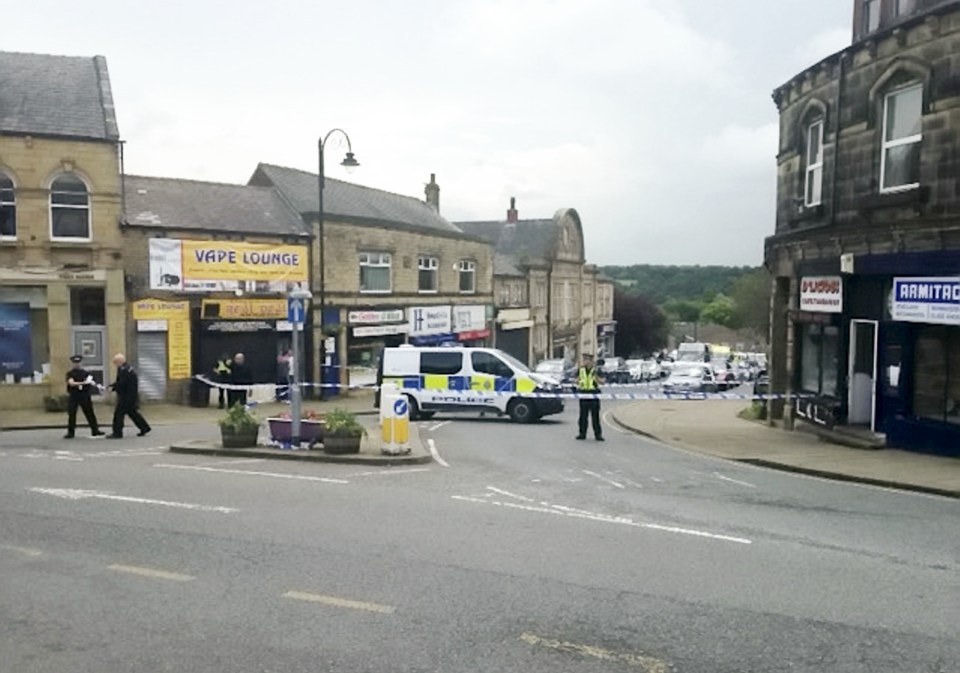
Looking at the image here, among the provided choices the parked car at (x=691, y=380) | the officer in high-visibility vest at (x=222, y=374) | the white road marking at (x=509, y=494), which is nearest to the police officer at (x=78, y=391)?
the officer in high-visibility vest at (x=222, y=374)

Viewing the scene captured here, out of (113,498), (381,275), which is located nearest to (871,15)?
(113,498)

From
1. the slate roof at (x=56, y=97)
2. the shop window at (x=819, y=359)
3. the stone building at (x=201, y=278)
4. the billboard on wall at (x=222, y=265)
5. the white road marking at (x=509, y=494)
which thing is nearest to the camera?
the white road marking at (x=509, y=494)

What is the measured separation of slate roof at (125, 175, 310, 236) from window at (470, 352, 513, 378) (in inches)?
359

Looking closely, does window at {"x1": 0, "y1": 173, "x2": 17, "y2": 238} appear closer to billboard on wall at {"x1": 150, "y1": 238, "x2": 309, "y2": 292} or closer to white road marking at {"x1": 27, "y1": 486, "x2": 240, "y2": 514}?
billboard on wall at {"x1": 150, "y1": 238, "x2": 309, "y2": 292}

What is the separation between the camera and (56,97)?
83.8 ft

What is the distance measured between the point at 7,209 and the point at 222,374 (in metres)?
7.11

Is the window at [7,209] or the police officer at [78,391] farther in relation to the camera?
the window at [7,209]

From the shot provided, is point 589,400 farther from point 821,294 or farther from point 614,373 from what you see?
point 614,373

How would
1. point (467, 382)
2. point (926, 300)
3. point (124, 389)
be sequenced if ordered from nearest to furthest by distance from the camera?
1. point (926, 300)
2. point (124, 389)
3. point (467, 382)

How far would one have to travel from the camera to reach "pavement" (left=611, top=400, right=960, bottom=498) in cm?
1333

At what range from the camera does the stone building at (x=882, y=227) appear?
49.5 feet

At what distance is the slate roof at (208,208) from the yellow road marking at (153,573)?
19170 mm

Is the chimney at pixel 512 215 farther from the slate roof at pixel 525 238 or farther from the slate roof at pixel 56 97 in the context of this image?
the slate roof at pixel 56 97

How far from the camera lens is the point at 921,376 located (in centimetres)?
1605
